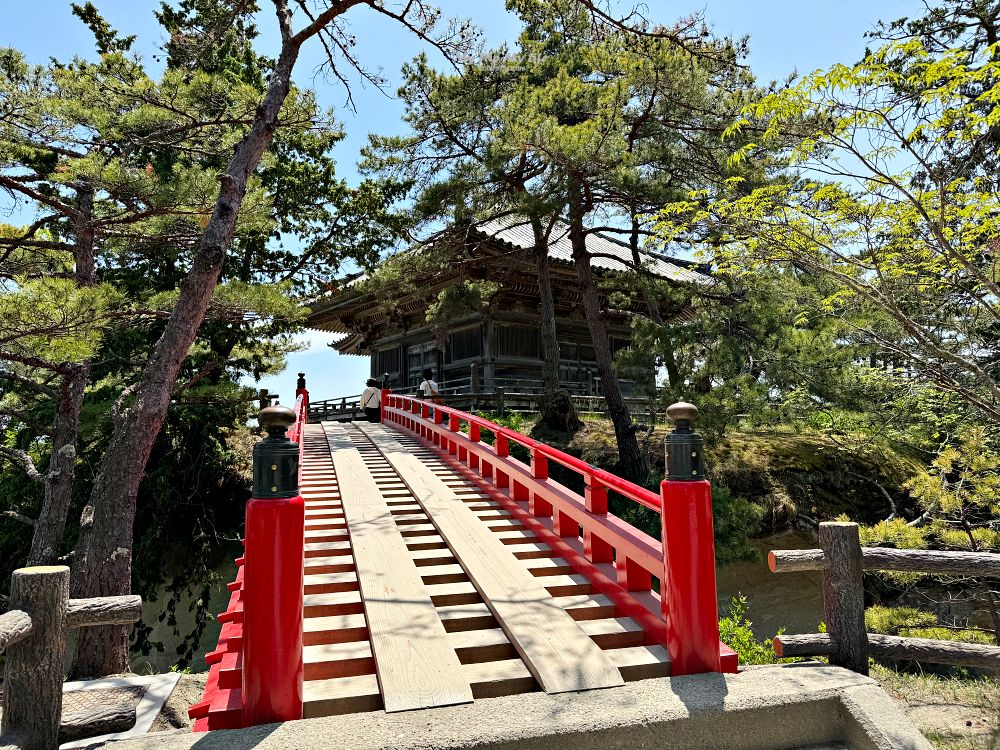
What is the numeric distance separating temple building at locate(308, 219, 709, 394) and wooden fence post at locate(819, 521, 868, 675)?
40.8 feet

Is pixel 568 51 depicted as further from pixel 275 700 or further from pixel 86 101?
pixel 275 700

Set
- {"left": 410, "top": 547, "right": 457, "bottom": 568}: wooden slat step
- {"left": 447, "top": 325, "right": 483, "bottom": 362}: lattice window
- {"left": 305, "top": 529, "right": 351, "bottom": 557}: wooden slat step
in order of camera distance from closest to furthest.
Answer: {"left": 410, "top": 547, "right": 457, "bottom": 568}: wooden slat step < {"left": 305, "top": 529, "right": 351, "bottom": 557}: wooden slat step < {"left": 447, "top": 325, "right": 483, "bottom": 362}: lattice window

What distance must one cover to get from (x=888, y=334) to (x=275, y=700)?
10425mm

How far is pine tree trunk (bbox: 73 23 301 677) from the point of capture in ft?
22.7

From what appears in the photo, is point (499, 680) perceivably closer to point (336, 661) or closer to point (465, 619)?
point (465, 619)

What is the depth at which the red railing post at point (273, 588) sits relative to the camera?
2.46 m

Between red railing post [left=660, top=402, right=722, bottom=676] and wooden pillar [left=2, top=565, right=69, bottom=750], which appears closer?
wooden pillar [left=2, top=565, right=69, bottom=750]

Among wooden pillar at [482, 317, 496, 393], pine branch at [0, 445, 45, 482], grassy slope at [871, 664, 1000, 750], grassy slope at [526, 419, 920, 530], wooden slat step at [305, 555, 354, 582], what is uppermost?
wooden pillar at [482, 317, 496, 393]

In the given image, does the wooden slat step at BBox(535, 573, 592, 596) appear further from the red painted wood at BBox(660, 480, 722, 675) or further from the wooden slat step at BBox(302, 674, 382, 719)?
the wooden slat step at BBox(302, 674, 382, 719)

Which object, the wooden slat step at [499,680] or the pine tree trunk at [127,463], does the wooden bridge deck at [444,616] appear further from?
the pine tree trunk at [127,463]

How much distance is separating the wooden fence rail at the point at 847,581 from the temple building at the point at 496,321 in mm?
12329

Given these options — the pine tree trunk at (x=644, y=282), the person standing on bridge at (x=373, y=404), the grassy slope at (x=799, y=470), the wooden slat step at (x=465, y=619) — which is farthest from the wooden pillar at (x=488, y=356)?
the wooden slat step at (x=465, y=619)

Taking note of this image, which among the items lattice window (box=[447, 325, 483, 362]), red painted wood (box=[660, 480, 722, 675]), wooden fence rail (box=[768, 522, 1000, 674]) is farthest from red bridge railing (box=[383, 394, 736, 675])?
lattice window (box=[447, 325, 483, 362])

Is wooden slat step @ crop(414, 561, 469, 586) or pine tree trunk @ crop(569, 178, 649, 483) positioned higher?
pine tree trunk @ crop(569, 178, 649, 483)
